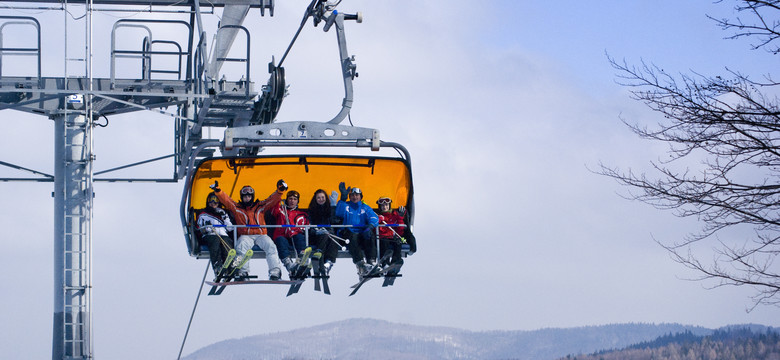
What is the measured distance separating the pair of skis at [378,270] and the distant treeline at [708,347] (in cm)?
11808

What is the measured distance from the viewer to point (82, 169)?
67.9 feet

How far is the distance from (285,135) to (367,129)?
0.96 meters

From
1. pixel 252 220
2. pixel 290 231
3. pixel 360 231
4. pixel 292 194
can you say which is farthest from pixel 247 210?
pixel 360 231

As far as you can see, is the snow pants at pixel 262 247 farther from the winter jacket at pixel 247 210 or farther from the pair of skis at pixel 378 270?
the pair of skis at pixel 378 270

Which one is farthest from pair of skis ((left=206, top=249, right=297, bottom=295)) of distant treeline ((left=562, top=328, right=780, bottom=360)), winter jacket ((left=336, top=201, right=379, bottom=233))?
distant treeline ((left=562, top=328, right=780, bottom=360))

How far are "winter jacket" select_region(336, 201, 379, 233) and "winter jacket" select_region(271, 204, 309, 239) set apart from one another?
18.6 inches

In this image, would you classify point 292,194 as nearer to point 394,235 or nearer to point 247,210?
point 247,210

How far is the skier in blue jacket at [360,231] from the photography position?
624 inches

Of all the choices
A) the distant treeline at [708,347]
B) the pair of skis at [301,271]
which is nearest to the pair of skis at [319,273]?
the pair of skis at [301,271]

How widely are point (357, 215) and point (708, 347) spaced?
137 m

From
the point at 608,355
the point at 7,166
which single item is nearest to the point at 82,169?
the point at 7,166

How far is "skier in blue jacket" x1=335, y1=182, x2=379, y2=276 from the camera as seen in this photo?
15852 millimetres

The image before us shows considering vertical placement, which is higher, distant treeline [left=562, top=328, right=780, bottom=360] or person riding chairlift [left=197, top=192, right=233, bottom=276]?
distant treeline [left=562, top=328, right=780, bottom=360]

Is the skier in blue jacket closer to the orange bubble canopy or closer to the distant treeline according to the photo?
the orange bubble canopy
